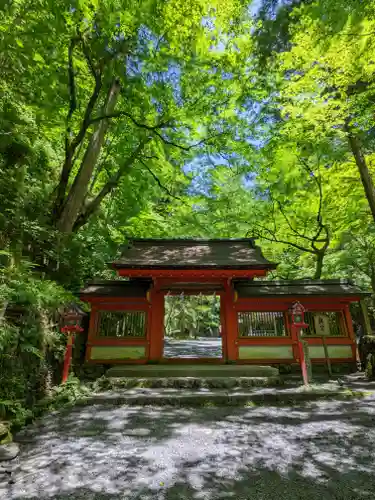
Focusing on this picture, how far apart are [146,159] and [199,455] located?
806cm

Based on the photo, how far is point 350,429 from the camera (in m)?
4.39

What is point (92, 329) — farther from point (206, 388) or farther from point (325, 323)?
point (325, 323)

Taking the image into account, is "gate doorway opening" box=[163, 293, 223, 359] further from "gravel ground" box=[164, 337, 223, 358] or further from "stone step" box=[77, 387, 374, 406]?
"stone step" box=[77, 387, 374, 406]

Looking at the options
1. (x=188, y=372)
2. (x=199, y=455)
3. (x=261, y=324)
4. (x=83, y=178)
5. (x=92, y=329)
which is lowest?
(x=199, y=455)

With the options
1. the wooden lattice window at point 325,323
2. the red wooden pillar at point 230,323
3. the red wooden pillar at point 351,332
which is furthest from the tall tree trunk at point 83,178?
the red wooden pillar at point 351,332

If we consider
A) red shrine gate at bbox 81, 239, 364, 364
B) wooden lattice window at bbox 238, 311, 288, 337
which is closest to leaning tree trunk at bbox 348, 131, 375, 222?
red shrine gate at bbox 81, 239, 364, 364

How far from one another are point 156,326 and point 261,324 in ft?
11.9

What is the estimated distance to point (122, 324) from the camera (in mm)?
9250

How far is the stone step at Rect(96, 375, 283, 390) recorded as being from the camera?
7.06 m

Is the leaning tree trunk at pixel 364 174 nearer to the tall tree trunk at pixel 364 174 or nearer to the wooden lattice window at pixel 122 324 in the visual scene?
the tall tree trunk at pixel 364 174

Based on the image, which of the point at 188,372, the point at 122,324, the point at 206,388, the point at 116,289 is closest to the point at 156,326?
the point at 122,324

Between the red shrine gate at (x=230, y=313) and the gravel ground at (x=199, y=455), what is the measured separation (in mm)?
3560

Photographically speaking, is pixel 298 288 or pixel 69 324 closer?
pixel 69 324

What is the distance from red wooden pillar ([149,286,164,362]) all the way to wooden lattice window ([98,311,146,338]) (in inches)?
12.9
